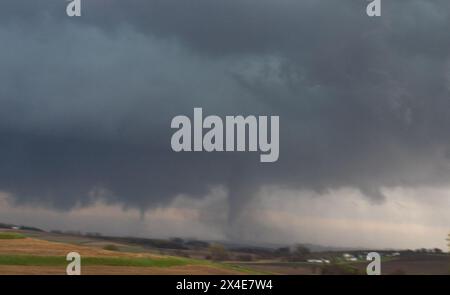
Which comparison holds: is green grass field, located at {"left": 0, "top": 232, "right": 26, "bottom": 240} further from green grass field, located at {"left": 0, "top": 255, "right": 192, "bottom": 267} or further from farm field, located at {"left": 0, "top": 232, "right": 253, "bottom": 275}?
green grass field, located at {"left": 0, "top": 255, "right": 192, "bottom": 267}

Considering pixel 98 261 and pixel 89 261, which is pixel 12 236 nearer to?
pixel 89 261

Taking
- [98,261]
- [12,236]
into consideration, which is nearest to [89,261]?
[98,261]

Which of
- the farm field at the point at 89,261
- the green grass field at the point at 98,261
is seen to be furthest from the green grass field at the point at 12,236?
the green grass field at the point at 98,261

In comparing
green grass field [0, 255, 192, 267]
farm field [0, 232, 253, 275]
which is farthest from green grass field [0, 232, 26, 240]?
green grass field [0, 255, 192, 267]

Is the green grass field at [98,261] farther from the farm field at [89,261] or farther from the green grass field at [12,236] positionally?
the green grass field at [12,236]

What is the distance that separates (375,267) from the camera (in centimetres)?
774

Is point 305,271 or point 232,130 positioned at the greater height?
point 232,130

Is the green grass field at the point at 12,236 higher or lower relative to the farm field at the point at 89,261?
higher

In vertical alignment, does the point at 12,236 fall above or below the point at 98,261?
above

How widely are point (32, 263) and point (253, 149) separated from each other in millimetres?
3982

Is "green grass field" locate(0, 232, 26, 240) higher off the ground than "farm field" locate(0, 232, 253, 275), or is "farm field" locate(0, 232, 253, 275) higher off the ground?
"green grass field" locate(0, 232, 26, 240)

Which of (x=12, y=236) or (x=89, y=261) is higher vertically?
(x=12, y=236)
